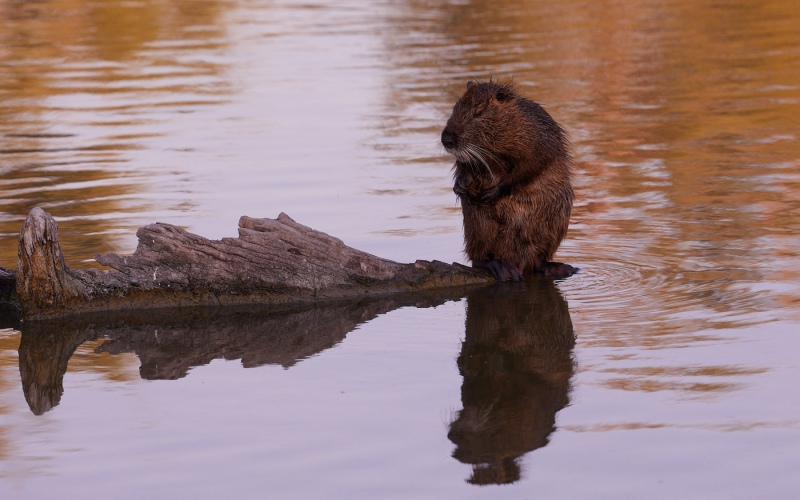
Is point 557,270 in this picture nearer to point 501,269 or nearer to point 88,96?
point 501,269

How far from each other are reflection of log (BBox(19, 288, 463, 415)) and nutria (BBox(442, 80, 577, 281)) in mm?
432

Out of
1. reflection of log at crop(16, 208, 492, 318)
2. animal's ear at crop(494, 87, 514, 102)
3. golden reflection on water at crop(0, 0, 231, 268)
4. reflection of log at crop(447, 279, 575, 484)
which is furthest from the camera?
golden reflection on water at crop(0, 0, 231, 268)

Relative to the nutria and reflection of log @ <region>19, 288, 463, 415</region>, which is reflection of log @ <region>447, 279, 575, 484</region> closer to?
the nutria

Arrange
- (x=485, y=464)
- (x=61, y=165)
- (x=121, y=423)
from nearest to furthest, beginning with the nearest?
(x=485, y=464) → (x=121, y=423) → (x=61, y=165)

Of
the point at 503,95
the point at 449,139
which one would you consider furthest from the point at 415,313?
the point at 503,95

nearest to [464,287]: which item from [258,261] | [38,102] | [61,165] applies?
[258,261]

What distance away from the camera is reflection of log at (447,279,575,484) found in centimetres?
469

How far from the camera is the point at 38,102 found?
1435cm

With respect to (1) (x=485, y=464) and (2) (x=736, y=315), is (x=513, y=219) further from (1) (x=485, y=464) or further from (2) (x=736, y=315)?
(1) (x=485, y=464)

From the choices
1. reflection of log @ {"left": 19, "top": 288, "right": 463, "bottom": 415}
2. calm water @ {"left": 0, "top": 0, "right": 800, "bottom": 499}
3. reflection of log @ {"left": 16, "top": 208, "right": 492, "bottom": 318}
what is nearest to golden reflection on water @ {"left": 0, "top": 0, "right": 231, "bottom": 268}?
calm water @ {"left": 0, "top": 0, "right": 800, "bottom": 499}

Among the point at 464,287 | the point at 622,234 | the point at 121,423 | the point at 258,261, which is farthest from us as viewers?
the point at 622,234

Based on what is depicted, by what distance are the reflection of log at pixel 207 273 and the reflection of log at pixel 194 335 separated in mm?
74

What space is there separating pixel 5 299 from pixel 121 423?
1994mm

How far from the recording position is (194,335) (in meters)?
6.31
